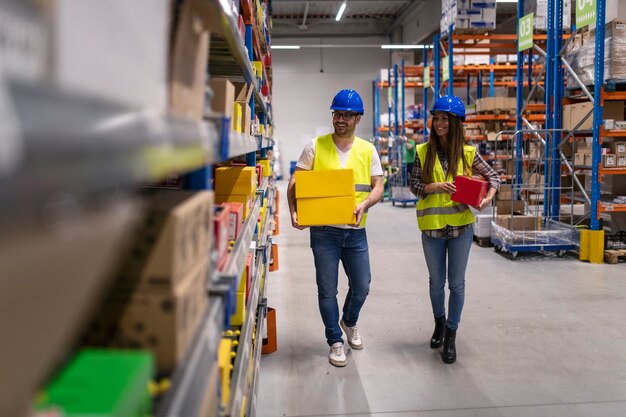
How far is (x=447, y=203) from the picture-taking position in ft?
11.8

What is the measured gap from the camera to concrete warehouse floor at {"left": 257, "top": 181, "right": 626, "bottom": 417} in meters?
3.08

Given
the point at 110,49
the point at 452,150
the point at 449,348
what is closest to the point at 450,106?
the point at 452,150

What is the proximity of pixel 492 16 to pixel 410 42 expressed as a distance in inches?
416

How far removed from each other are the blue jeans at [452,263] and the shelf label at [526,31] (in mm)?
5143

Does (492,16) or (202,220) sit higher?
(492,16)

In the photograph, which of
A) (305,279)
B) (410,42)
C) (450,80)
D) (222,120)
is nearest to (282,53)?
(410,42)

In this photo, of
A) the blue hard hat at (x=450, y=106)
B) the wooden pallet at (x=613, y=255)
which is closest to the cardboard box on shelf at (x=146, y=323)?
the blue hard hat at (x=450, y=106)

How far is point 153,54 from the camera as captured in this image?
32.1 inches

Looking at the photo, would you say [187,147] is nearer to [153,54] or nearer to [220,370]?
[153,54]

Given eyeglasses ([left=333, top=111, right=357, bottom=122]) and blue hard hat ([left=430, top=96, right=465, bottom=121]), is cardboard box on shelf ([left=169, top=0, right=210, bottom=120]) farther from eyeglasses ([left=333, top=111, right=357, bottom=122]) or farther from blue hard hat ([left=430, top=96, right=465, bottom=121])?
blue hard hat ([left=430, top=96, right=465, bottom=121])

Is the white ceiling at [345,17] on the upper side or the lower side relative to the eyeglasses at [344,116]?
upper

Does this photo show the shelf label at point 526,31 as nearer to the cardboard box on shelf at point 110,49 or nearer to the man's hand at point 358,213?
the man's hand at point 358,213

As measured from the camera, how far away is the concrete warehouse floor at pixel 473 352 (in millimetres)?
3082

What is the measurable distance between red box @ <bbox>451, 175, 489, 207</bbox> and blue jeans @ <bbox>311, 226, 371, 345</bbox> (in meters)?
0.63
